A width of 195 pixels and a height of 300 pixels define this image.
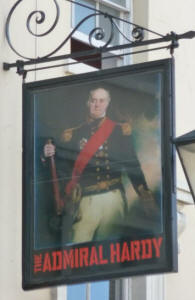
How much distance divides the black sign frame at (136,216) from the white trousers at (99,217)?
0.05 m

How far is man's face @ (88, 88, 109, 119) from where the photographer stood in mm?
9298

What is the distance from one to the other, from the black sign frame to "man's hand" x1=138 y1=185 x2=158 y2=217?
37 mm

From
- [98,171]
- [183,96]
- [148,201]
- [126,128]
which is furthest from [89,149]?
[183,96]

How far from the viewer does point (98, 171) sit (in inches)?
360

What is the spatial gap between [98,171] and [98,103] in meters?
0.48

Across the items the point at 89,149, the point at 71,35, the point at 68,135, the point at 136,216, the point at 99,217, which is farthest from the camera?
the point at 71,35

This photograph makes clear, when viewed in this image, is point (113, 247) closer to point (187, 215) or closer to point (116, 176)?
point (116, 176)

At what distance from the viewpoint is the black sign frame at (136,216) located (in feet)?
29.0

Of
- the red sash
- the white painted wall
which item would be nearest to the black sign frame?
A: the red sash

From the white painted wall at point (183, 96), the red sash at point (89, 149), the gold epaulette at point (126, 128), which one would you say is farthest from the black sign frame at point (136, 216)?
the white painted wall at point (183, 96)

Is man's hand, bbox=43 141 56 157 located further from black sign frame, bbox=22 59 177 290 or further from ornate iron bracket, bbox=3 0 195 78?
ornate iron bracket, bbox=3 0 195 78

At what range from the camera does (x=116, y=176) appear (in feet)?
29.8

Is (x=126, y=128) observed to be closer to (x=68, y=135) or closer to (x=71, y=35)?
(x=68, y=135)

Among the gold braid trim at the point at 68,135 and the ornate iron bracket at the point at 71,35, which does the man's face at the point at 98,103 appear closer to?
the gold braid trim at the point at 68,135
